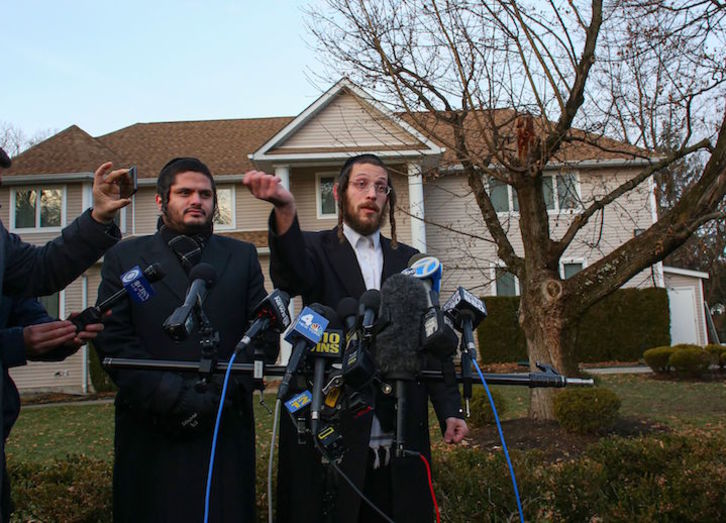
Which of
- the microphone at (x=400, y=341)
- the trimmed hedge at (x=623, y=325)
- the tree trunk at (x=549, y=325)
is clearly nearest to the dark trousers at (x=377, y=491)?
the microphone at (x=400, y=341)

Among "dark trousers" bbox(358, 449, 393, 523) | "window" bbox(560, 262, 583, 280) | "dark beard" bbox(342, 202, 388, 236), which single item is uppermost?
"window" bbox(560, 262, 583, 280)

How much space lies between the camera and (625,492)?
4121 millimetres

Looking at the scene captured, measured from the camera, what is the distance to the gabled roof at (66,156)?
20156 mm

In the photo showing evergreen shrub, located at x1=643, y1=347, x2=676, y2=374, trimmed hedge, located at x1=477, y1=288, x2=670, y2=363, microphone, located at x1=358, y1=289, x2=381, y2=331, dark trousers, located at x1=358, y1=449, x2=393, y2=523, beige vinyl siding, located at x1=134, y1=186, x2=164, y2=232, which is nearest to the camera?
microphone, located at x1=358, y1=289, x2=381, y2=331

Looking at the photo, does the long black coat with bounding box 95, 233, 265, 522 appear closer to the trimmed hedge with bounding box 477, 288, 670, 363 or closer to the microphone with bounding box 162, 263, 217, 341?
the microphone with bounding box 162, 263, 217, 341

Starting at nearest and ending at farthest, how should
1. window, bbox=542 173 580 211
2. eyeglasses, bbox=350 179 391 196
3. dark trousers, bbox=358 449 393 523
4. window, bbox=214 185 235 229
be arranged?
1. dark trousers, bbox=358 449 393 523
2. eyeglasses, bbox=350 179 391 196
3. window, bbox=542 173 580 211
4. window, bbox=214 185 235 229

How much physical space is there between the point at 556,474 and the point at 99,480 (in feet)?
9.79

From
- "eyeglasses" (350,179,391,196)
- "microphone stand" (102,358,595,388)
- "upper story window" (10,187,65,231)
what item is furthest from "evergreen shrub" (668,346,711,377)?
"upper story window" (10,187,65,231)

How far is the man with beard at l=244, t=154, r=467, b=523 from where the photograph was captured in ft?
8.39

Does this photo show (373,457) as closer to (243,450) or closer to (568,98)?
(243,450)

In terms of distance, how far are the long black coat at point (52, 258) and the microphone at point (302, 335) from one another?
1.05 metres

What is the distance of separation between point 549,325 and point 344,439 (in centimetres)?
689

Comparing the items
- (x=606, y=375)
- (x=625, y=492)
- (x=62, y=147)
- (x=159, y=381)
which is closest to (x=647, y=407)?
(x=606, y=375)

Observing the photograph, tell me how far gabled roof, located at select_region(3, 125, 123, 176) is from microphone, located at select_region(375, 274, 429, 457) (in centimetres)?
1994
